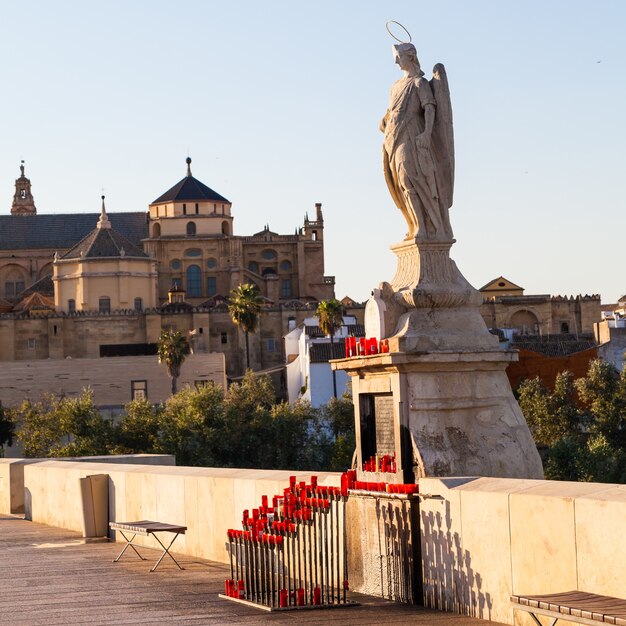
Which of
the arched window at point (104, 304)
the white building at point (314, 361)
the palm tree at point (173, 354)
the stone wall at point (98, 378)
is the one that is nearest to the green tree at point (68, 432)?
the white building at point (314, 361)

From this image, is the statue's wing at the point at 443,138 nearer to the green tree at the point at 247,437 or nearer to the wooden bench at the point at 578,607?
the wooden bench at the point at 578,607

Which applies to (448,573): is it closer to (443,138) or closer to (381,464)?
(381,464)

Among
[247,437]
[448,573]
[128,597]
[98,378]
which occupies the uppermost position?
[98,378]

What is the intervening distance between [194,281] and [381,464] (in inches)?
4031

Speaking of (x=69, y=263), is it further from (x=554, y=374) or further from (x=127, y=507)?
(x=127, y=507)

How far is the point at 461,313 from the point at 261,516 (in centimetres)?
212

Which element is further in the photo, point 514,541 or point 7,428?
point 7,428

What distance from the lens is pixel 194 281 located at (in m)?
112

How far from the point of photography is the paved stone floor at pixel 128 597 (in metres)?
9.10

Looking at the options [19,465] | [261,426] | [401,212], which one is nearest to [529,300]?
[261,426]

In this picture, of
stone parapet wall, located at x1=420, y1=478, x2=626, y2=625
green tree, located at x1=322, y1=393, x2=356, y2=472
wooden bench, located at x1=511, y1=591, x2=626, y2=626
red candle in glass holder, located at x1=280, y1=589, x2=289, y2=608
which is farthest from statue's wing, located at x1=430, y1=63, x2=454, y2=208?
green tree, located at x1=322, y1=393, x2=356, y2=472

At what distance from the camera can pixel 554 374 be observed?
236ft

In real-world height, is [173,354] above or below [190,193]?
below

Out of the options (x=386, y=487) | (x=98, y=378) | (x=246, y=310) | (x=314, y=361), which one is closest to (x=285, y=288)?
(x=246, y=310)
